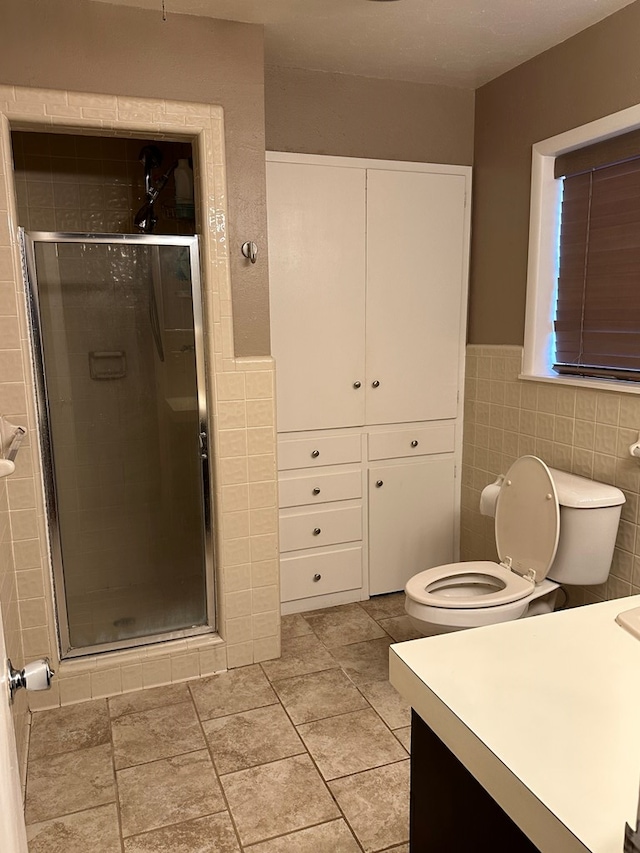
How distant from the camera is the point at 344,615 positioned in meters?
2.99

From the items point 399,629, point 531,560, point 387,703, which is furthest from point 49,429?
point 531,560

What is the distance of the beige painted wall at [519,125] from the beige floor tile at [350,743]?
5.57 feet

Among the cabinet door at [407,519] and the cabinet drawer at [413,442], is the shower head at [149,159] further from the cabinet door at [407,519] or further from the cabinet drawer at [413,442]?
the cabinet door at [407,519]

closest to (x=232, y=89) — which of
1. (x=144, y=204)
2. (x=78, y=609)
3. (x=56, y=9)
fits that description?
(x=56, y=9)

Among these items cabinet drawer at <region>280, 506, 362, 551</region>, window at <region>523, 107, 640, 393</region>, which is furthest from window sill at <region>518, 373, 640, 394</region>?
cabinet drawer at <region>280, 506, 362, 551</region>

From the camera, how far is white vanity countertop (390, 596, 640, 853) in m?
0.72

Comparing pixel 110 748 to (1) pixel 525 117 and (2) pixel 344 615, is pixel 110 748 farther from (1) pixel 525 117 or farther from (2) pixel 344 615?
(1) pixel 525 117

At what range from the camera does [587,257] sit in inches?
96.7

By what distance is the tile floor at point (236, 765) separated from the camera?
173cm

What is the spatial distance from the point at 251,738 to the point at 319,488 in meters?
1.15

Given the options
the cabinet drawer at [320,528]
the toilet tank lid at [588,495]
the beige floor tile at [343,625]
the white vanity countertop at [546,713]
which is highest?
the white vanity countertop at [546,713]

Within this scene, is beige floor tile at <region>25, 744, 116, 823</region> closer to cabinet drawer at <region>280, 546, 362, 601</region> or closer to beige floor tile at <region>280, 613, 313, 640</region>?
beige floor tile at <region>280, 613, 313, 640</region>

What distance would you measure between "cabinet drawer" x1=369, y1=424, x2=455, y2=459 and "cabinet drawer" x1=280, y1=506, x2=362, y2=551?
12.0 inches

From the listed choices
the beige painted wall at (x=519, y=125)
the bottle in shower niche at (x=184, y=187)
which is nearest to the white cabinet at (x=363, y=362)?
the beige painted wall at (x=519, y=125)
